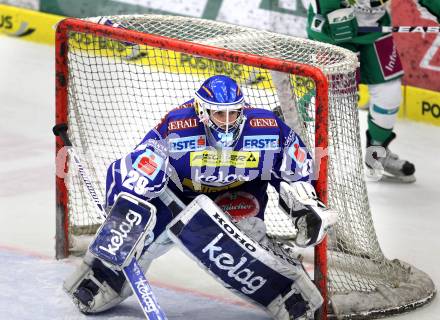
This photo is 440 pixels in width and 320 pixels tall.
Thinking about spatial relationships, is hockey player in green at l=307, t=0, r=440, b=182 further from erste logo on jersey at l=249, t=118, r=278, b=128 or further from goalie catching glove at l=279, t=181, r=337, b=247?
goalie catching glove at l=279, t=181, r=337, b=247

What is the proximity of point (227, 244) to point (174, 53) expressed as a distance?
1.04 metres

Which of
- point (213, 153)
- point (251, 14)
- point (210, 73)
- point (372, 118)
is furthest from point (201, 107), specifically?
point (251, 14)

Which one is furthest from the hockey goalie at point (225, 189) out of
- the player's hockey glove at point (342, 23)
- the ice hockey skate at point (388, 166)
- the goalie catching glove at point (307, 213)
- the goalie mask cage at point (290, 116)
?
the ice hockey skate at point (388, 166)

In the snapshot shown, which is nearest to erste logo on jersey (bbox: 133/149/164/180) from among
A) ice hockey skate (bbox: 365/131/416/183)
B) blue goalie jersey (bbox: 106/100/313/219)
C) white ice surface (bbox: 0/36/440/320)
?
blue goalie jersey (bbox: 106/100/313/219)

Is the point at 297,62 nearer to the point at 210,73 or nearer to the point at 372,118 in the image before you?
the point at 210,73

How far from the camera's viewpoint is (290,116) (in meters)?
5.44

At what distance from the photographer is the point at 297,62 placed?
4.82m

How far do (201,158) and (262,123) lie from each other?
0.84 ft

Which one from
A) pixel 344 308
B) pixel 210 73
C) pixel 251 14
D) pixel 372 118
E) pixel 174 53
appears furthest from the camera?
pixel 251 14

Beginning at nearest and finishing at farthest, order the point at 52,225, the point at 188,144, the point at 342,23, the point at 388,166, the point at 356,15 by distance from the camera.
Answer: the point at 188,144 < the point at 52,225 < the point at 342,23 < the point at 356,15 < the point at 388,166

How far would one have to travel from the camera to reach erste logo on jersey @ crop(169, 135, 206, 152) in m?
4.65

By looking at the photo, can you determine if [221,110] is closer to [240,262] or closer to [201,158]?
[201,158]

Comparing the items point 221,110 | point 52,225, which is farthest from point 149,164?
point 52,225

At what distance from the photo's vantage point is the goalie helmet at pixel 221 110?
4562mm
